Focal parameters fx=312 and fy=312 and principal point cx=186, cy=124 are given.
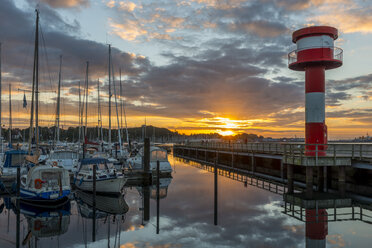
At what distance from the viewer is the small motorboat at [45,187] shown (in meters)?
19.7

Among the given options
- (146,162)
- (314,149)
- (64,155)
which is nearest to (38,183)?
(146,162)

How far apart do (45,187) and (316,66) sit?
21842 millimetres

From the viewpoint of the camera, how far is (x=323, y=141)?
24.5 meters

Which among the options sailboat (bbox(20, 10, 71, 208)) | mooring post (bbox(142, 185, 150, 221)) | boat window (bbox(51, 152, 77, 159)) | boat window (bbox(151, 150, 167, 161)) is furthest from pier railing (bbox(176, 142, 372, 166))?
boat window (bbox(51, 152, 77, 159))

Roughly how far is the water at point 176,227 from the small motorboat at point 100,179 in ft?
2.78

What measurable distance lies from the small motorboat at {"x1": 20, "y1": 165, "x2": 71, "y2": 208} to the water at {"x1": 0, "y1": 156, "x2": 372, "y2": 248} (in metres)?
1.06

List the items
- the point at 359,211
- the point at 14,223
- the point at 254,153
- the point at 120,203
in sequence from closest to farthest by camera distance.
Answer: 1. the point at 14,223
2. the point at 359,211
3. the point at 120,203
4. the point at 254,153

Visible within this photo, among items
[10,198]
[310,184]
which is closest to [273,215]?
[310,184]

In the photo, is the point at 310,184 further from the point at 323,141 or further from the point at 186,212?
the point at 186,212

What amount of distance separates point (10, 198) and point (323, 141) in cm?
2423

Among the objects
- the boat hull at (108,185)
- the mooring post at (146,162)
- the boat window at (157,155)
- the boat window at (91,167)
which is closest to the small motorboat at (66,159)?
the boat window at (91,167)

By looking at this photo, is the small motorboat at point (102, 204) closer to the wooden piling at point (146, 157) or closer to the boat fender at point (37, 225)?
the boat fender at point (37, 225)

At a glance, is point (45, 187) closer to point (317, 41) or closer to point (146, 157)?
point (146, 157)

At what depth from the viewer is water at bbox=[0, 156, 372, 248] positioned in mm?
14141
